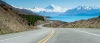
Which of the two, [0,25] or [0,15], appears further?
[0,15]

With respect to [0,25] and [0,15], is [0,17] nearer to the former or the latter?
[0,15]

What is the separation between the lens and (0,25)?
43969 millimetres

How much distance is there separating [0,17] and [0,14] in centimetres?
282

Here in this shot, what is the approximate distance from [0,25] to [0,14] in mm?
10428

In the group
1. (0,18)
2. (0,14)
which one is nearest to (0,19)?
(0,18)

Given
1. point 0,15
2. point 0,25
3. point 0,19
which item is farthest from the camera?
point 0,15

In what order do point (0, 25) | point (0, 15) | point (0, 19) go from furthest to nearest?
point (0, 15) → point (0, 19) → point (0, 25)

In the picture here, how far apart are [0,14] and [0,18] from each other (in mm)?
3788

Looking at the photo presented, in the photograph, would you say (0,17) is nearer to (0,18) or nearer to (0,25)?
(0,18)

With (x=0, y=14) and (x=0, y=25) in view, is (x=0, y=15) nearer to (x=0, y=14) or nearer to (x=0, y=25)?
(x=0, y=14)

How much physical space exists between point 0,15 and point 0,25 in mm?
9486

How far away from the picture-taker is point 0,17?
51.2 m

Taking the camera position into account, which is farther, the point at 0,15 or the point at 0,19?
the point at 0,15

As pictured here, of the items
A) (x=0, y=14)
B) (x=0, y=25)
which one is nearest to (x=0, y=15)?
(x=0, y=14)
